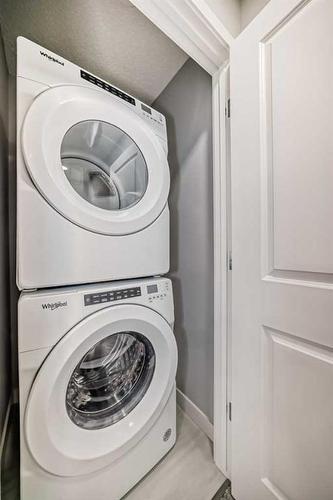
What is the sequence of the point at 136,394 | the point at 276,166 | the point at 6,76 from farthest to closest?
1. the point at 6,76
2. the point at 136,394
3. the point at 276,166

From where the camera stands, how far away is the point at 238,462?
868 millimetres

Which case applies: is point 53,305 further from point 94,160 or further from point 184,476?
point 184,476

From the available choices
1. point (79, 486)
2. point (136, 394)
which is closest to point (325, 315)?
point (136, 394)

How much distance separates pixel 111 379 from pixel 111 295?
450 millimetres

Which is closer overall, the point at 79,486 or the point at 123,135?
the point at 79,486

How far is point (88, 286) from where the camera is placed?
2.74 ft

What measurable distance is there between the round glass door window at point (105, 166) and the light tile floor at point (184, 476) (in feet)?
4.08

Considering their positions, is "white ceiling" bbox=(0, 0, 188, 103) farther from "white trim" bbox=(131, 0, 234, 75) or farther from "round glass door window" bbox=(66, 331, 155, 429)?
"round glass door window" bbox=(66, 331, 155, 429)

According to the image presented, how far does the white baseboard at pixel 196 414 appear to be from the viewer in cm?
118

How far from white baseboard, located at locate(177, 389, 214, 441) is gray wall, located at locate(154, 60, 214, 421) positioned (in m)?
0.03

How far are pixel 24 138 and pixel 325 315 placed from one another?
1.08 m

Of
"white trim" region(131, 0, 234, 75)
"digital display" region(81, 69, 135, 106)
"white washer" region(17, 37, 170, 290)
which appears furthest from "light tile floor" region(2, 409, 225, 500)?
"white trim" region(131, 0, 234, 75)

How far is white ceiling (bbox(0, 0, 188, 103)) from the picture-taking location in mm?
925

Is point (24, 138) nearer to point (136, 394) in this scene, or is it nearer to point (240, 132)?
point (240, 132)
